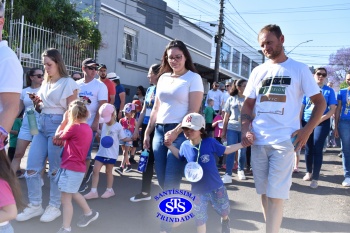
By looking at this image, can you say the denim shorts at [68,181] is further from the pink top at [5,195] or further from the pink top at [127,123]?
the pink top at [127,123]

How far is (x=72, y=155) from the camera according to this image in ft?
13.6

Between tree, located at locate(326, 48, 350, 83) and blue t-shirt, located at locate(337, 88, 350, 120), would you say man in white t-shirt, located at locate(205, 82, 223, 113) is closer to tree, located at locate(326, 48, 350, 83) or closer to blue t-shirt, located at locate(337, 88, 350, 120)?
blue t-shirt, located at locate(337, 88, 350, 120)

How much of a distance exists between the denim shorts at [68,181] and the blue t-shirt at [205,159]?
1250 millimetres

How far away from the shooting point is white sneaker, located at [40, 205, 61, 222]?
4.38 m

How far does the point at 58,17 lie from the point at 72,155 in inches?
423

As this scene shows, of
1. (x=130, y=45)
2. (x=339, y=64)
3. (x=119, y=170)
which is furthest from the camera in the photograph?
(x=339, y=64)

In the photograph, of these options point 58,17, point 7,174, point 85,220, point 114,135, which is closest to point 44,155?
point 85,220

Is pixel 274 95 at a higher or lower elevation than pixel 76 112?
higher

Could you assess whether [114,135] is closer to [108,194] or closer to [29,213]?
[108,194]

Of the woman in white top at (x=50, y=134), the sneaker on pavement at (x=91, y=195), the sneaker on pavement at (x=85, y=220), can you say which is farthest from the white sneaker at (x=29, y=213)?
the sneaker on pavement at (x=91, y=195)

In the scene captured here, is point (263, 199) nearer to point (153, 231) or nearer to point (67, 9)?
point (153, 231)

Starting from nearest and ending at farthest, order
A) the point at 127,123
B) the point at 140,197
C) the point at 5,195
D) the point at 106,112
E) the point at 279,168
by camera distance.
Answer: the point at 5,195 < the point at 279,168 < the point at 140,197 < the point at 106,112 < the point at 127,123

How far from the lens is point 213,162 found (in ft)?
12.2

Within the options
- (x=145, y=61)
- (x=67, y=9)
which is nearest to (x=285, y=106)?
(x=67, y=9)
